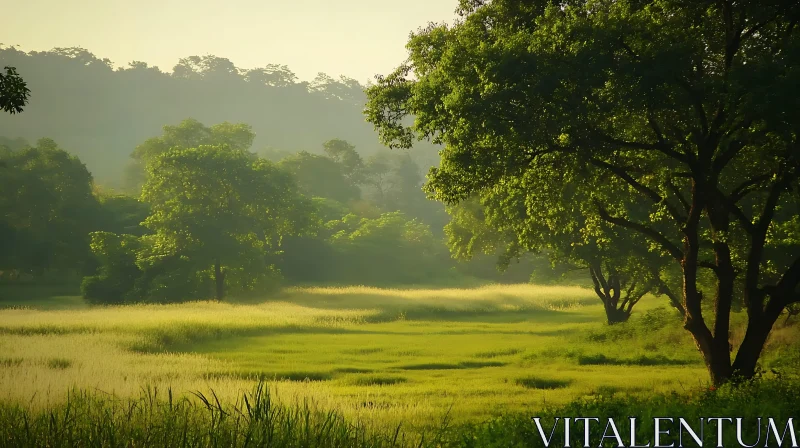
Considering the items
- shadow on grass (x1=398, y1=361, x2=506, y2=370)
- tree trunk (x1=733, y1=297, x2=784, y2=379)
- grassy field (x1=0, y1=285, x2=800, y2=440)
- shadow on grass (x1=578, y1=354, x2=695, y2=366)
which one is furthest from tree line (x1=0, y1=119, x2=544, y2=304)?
tree trunk (x1=733, y1=297, x2=784, y2=379)

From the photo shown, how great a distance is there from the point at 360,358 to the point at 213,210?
36.7 metres

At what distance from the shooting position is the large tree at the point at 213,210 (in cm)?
6081

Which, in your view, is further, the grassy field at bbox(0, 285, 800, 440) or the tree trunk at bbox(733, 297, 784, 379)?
the grassy field at bbox(0, 285, 800, 440)

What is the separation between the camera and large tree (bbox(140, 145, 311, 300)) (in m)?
60.8

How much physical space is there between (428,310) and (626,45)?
39.8 meters

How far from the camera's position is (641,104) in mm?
16891

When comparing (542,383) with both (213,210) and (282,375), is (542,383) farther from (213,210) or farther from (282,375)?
(213,210)

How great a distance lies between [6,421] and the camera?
38.6ft

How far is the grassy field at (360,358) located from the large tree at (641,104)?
4435 millimetres

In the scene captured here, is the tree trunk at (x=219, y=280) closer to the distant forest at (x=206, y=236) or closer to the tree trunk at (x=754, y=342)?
Result: the distant forest at (x=206, y=236)

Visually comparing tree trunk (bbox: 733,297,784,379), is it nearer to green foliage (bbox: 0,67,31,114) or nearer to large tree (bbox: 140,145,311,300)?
green foliage (bbox: 0,67,31,114)

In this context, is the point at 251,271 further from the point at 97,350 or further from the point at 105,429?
the point at 105,429

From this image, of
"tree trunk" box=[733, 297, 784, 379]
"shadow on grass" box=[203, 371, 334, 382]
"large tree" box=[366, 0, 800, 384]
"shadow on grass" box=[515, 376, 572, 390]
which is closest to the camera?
"large tree" box=[366, 0, 800, 384]

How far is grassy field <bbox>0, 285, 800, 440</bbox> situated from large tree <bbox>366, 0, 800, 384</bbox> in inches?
175
